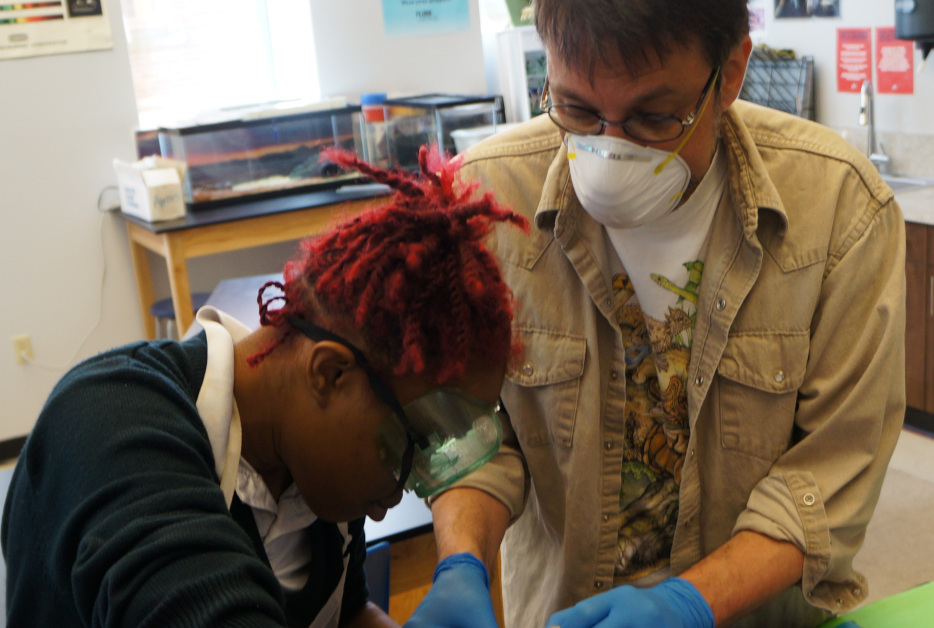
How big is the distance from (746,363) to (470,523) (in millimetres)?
411

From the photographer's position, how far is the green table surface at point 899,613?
1.09 metres

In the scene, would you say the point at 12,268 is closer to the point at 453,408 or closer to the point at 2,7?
the point at 2,7

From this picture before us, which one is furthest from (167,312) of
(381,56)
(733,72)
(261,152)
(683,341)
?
(733,72)

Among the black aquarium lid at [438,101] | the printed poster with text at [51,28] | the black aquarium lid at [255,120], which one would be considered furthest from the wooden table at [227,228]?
the printed poster with text at [51,28]

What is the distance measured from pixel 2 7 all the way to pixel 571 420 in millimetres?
3119

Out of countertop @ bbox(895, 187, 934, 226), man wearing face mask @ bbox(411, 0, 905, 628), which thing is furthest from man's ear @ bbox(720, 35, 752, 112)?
countertop @ bbox(895, 187, 934, 226)

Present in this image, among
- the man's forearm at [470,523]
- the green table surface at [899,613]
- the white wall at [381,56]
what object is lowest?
the green table surface at [899,613]

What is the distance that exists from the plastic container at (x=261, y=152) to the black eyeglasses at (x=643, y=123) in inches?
98.7

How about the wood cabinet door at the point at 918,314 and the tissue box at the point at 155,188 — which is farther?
the tissue box at the point at 155,188

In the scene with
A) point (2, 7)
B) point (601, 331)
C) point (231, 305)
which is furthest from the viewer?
point (2, 7)

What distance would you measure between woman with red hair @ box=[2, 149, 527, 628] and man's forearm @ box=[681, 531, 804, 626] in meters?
0.31

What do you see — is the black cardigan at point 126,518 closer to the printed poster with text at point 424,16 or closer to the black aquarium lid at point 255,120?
the black aquarium lid at point 255,120

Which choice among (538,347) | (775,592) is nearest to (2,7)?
(538,347)

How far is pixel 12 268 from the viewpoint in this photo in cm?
350
